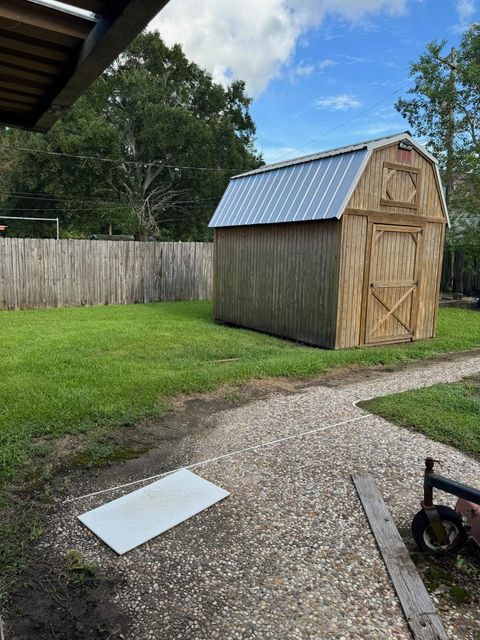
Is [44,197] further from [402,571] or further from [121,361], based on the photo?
[402,571]

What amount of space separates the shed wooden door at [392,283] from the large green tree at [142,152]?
1882 centimetres

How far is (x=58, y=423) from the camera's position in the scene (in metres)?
4.30

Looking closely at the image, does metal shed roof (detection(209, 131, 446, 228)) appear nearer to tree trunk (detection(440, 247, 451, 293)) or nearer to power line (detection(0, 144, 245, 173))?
tree trunk (detection(440, 247, 451, 293))

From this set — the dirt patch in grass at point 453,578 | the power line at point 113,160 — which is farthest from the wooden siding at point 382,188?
the power line at point 113,160

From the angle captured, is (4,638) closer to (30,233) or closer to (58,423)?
(58,423)

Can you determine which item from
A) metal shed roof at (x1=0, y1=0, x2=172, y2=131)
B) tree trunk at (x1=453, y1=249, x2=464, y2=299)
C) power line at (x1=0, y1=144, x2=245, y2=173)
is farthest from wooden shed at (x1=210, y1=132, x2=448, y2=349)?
power line at (x1=0, y1=144, x2=245, y2=173)

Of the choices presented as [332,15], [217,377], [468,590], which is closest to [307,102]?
[332,15]

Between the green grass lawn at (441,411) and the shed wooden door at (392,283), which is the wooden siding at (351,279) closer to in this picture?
the shed wooden door at (392,283)

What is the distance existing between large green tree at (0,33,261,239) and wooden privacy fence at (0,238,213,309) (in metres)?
11.5

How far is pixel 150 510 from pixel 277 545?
2.85ft

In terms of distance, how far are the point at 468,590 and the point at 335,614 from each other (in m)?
0.74

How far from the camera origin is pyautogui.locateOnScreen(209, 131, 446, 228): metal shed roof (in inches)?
308

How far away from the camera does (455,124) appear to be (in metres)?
16.4

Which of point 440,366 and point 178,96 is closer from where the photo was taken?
point 440,366
